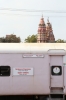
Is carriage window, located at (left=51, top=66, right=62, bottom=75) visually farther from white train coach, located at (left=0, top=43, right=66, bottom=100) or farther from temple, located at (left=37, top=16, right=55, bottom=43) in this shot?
temple, located at (left=37, top=16, right=55, bottom=43)

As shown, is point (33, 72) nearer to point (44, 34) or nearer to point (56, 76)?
point (56, 76)

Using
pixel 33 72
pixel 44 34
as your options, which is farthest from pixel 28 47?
pixel 44 34

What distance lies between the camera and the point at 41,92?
9500 mm

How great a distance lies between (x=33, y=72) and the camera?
31.1 ft

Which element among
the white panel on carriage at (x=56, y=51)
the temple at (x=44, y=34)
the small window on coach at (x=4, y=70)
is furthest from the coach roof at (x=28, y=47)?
the temple at (x=44, y=34)

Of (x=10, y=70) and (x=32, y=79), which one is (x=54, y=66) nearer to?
(x=32, y=79)

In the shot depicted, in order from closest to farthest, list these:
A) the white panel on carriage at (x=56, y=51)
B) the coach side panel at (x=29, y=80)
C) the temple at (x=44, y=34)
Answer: the coach side panel at (x=29, y=80)
the white panel on carriage at (x=56, y=51)
the temple at (x=44, y=34)

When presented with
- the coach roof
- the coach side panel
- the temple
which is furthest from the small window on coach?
the temple

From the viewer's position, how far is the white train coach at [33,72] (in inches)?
373

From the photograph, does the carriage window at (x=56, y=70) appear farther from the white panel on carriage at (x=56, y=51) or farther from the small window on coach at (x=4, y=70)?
the small window on coach at (x=4, y=70)

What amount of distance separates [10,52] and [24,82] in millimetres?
1045

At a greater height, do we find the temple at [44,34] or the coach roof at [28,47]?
the temple at [44,34]

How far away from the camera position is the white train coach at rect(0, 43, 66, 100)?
9484 mm

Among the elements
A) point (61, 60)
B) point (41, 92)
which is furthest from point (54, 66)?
point (41, 92)
